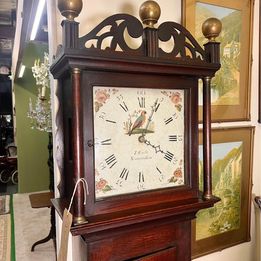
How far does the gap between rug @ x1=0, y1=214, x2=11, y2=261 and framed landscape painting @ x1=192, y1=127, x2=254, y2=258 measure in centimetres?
182

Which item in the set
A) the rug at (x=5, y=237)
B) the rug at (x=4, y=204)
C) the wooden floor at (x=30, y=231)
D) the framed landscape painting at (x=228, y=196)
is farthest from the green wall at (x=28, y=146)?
the framed landscape painting at (x=228, y=196)

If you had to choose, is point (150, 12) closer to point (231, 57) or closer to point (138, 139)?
point (138, 139)

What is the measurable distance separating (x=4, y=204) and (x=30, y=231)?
1.32 meters

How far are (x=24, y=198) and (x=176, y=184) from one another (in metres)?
3.91

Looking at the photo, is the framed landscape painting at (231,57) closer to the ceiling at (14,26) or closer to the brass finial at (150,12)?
the brass finial at (150,12)

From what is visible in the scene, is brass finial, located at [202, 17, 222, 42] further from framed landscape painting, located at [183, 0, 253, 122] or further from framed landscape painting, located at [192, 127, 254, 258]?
framed landscape painting, located at [192, 127, 254, 258]

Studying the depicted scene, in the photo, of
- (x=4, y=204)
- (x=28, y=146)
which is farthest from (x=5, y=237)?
(x=28, y=146)

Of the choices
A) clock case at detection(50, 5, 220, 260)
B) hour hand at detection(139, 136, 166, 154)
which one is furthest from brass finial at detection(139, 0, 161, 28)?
hour hand at detection(139, 136, 166, 154)

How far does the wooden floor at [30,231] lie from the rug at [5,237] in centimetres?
7

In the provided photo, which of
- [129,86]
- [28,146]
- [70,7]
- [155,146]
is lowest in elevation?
[28,146]

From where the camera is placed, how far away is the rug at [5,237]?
8.18 feet

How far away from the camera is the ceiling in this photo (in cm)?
187

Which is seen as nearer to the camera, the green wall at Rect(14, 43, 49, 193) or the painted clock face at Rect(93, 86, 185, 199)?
the painted clock face at Rect(93, 86, 185, 199)

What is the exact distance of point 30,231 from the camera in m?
3.02
